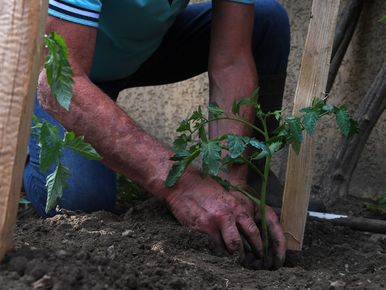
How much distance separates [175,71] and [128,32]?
1.42 ft

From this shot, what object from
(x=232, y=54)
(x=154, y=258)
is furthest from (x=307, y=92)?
(x=154, y=258)

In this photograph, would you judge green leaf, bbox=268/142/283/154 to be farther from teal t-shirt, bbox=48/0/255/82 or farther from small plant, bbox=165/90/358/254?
teal t-shirt, bbox=48/0/255/82

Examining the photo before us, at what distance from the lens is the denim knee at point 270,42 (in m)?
2.39

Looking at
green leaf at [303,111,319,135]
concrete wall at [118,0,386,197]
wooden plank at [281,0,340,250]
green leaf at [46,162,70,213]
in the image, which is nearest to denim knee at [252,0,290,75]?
concrete wall at [118,0,386,197]

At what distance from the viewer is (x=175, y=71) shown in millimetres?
2627

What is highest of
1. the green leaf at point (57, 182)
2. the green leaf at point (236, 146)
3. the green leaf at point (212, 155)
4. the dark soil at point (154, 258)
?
the green leaf at point (236, 146)

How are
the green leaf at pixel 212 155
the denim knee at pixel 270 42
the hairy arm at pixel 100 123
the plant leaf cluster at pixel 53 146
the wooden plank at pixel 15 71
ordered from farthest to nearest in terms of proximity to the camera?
the denim knee at pixel 270 42 → the hairy arm at pixel 100 123 → the green leaf at pixel 212 155 → the plant leaf cluster at pixel 53 146 → the wooden plank at pixel 15 71

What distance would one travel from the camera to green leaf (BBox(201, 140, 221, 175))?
157 centimetres

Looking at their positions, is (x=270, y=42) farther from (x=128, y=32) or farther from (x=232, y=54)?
(x=128, y=32)

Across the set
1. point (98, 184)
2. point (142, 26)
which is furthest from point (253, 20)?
point (98, 184)

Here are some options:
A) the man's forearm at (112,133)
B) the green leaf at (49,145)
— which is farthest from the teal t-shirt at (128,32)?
the green leaf at (49,145)

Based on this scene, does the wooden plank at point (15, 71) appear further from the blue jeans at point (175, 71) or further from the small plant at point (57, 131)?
the blue jeans at point (175, 71)

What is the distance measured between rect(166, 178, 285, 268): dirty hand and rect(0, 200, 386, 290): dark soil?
1.5 inches

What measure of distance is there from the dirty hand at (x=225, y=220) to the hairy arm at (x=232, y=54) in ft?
1.30
